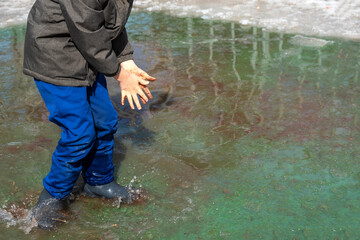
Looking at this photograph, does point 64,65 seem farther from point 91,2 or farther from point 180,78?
point 180,78

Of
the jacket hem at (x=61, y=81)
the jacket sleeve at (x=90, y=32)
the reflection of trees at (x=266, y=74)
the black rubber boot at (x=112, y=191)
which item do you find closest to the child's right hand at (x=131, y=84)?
the jacket sleeve at (x=90, y=32)

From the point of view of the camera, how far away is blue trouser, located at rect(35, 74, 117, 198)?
257 centimetres

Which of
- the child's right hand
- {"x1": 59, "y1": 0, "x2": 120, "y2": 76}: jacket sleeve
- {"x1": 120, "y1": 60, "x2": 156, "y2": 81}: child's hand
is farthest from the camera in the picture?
{"x1": 120, "y1": 60, "x2": 156, "y2": 81}: child's hand

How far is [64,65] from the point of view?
251cm

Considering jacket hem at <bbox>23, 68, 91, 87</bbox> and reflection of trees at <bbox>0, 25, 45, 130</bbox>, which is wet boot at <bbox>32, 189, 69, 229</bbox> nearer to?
jacket hem at <bbox>23, 68, 91, 87</bbox>

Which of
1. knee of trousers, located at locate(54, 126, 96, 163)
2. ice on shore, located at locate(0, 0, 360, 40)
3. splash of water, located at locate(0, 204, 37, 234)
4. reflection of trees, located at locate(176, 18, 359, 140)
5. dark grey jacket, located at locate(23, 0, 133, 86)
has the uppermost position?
dark grey jacket, located at locate(23, 0, 133, 86)

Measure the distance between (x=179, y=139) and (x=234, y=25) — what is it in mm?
3372

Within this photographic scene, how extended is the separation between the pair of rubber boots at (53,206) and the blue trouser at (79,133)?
0.05 metres

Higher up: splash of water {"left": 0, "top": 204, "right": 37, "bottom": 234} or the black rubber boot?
the black rubber boot

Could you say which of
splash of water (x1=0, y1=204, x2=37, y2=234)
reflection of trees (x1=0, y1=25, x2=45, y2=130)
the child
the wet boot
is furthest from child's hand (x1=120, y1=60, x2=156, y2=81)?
reflection of trees (x1=0, y1=25, x2=45, y2=130)

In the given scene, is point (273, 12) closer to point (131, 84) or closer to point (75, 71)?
point (131, 84)

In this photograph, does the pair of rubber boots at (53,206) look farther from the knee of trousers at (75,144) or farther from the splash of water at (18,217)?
the knee of trousers at (75,144)

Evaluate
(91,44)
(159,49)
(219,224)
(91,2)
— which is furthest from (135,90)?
(159,49)

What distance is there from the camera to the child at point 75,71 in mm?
2408
